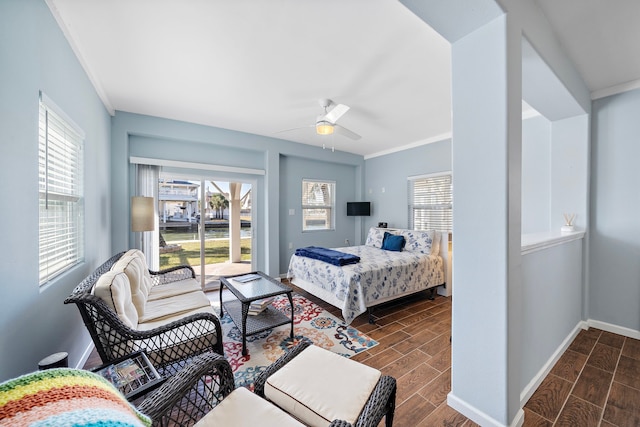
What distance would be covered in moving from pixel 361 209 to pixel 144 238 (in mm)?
4077

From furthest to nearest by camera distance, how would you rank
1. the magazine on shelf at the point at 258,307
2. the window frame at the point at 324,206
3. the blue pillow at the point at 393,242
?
the window frame at the point at 324,206 < the blue pillow at the point at 393,242 < the magazine on shelf at the point at 258,307

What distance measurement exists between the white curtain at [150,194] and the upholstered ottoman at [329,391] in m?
3.36

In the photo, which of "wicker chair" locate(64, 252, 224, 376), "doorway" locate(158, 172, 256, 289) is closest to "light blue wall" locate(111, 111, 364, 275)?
"doorway" locate(158, 172, 256, 289)

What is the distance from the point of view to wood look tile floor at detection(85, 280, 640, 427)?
1576 mm

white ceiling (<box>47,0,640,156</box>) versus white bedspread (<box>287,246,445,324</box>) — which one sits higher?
white ceiling (<box>47,0,640,156</box>)

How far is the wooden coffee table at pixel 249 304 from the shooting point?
2245mm

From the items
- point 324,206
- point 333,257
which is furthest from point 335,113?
point 324,206

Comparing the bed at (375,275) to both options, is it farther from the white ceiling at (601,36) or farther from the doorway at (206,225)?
the white ceiling at (601,36)

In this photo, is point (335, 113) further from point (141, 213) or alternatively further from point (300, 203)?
point (141, 213)

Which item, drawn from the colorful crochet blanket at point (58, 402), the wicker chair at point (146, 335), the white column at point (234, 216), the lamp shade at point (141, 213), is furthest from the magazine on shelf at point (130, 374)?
the white column at point (234, 216)

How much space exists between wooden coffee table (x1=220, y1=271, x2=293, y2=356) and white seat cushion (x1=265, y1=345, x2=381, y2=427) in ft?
3.52

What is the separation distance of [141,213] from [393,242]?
3.71m

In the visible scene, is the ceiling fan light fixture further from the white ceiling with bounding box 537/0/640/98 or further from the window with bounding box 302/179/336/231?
the window with bounding box 302/179/336/231

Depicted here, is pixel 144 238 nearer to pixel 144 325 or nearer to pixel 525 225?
pixel 144 325
